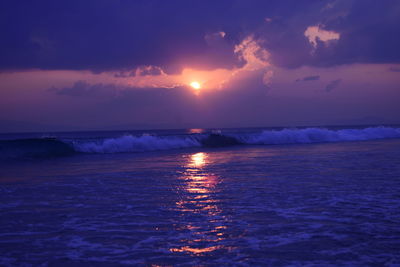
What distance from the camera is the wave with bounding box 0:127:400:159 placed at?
27.0 metres

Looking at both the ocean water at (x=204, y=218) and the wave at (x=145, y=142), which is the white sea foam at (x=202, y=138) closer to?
the wave at (x=145, y=142)

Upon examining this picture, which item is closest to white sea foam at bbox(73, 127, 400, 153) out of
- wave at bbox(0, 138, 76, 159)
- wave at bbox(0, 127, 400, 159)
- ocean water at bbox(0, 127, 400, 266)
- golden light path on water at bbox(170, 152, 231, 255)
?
wave at bbox(0, 127, 400, 159)

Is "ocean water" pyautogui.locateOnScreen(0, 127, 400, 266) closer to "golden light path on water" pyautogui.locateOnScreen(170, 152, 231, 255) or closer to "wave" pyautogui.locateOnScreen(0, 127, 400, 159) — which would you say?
"golden light path on water" pyautogui.locateOnScreen(170, 152, 231, 255)

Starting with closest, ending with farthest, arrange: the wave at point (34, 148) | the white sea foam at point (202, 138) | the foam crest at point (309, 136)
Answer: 1. the wave at point (34, 148)
2. the white sea foam at point (202, 138)
3. the foam crest at point (309, 136)

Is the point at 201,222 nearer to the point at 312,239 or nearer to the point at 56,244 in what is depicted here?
the point at 312,239

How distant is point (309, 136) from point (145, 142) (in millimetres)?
22099

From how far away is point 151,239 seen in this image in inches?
248

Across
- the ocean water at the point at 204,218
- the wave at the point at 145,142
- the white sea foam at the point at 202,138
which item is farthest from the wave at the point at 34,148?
the ocean water at the point at 204,218

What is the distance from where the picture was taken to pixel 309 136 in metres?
46.8

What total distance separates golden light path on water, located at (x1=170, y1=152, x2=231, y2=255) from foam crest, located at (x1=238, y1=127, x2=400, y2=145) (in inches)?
1210

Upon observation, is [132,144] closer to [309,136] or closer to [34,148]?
[34,148]

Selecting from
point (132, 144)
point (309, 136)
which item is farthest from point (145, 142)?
point (309, 136)

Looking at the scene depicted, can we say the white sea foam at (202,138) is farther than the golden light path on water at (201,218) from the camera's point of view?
Yes

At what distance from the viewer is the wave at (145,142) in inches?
1061
